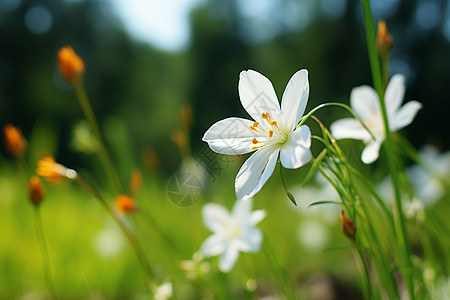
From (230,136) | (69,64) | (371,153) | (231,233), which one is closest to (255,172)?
(230,136)

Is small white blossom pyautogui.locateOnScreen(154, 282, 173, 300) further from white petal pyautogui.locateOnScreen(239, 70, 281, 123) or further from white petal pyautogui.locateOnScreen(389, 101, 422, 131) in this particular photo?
white petal pyautogui.locateOnScreen(389, 101, 422, 131)

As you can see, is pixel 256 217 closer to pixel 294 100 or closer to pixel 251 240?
pixel 251 240

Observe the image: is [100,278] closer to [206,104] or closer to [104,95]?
[206,104]

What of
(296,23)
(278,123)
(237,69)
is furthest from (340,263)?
(237,69)

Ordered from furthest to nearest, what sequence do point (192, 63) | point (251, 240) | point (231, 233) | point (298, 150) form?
point (192, 63) < point (231, 233) < point (251, 240) < point (298, 150)

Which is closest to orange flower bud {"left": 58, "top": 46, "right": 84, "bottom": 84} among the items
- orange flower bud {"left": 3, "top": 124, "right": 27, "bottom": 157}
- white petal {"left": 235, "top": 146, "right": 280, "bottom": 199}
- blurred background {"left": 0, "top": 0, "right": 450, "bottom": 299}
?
orange flower bud {"left": 3, "top": 124, "right": 27, "bottom": 157}

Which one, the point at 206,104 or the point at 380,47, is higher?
the point at 206,104

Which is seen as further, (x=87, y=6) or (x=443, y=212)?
(x=87, y=6)
